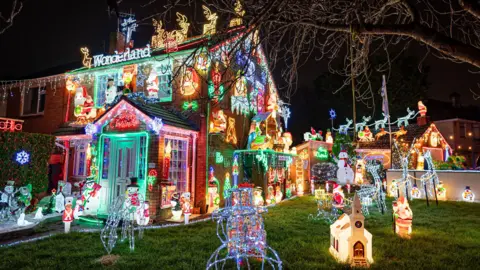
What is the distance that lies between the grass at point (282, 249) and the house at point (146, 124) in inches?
126

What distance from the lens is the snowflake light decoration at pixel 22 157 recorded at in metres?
11.8

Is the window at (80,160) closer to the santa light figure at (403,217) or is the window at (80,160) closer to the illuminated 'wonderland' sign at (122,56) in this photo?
the illuminated 'wonderland' sign at (122,56)

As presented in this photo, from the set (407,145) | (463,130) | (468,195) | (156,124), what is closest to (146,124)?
(156,124)

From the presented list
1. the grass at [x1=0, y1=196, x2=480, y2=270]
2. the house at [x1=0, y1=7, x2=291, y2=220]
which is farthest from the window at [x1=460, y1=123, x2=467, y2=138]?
the grass at [x1=0, y1=196, x2=480, y2=270]

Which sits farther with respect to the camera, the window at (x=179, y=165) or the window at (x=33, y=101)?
the window at (x=33, y=101)

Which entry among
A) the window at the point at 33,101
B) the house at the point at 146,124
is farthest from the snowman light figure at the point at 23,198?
the window at the point at 33,101

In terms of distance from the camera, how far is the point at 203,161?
12.7 meters

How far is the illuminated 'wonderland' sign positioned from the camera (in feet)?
43.9

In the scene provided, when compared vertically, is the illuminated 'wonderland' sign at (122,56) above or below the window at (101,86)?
above

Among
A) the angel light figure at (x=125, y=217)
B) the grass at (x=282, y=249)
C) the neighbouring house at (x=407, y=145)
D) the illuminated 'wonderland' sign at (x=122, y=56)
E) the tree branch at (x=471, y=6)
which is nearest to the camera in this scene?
the tree branch at (x=471, y=6)

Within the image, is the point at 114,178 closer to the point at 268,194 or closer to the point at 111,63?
the point at 111,63

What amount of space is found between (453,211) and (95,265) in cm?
1290

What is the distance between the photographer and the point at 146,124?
36.4ft

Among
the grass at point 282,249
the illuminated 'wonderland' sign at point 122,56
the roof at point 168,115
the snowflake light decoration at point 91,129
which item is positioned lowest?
the grass at point 282,249
